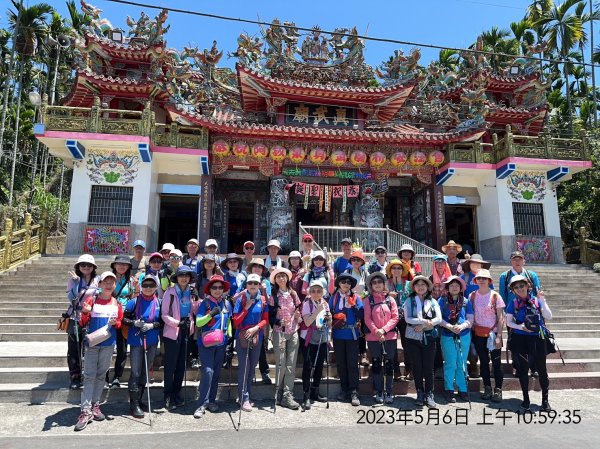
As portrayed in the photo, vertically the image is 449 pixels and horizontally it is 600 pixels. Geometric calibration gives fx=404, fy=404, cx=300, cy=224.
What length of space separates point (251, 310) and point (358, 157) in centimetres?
1006

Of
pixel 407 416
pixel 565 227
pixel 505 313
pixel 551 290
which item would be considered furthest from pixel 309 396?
pixel 565 227

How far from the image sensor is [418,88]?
1742cm

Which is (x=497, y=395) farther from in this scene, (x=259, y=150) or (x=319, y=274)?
(x=259, y=150)

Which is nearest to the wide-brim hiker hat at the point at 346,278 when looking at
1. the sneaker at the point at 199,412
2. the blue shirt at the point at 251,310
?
the blue shirt at the point at 251,310

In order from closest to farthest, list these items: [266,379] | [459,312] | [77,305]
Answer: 1. [77,305]
2. [459,312]
3. [266,379]

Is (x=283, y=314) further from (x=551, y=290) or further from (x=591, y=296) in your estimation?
(x=591, y=296)

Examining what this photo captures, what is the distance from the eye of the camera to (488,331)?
5188 mm

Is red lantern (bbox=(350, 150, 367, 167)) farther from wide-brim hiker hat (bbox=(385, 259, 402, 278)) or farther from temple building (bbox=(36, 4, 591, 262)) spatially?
wide-brim hiker hat (bbox=(385, 259, 402, 278))

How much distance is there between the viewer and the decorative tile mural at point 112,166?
13.1 meters

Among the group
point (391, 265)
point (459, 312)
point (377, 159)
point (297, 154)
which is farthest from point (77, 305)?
point (377, 159)

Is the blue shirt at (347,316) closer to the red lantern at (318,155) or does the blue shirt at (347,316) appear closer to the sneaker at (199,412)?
the sneaker at (199,412)

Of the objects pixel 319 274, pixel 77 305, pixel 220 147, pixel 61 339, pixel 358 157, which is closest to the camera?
pixel 77 305

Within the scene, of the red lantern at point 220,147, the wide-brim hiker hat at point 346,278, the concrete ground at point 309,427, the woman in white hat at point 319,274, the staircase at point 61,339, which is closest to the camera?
the concrete ground at point 309,427

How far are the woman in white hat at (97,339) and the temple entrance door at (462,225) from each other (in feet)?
49.3
